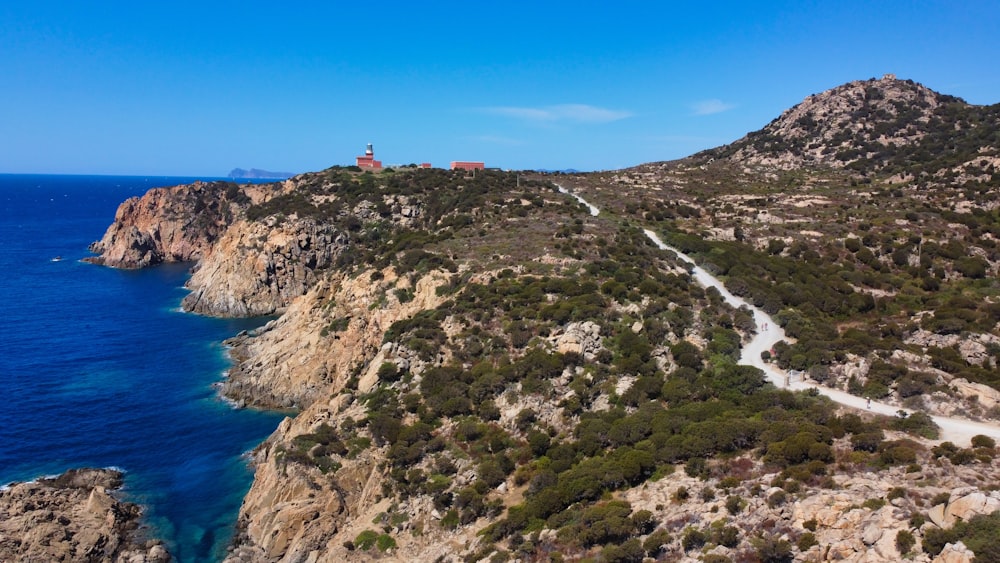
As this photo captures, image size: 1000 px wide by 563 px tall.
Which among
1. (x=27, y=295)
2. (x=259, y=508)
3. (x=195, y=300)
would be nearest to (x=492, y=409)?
(x=259, y=508)

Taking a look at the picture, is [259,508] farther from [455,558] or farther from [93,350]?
[93,350]

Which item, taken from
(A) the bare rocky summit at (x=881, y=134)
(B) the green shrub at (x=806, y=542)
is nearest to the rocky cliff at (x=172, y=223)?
(A) the bare rocky summit at (x=881, y=134)

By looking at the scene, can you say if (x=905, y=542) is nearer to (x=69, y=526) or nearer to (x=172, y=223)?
(x=69, y=526)

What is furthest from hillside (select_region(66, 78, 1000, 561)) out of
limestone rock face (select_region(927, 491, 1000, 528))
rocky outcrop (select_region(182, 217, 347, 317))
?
rocky outcrop (select_region(182, 217, 347, 317))

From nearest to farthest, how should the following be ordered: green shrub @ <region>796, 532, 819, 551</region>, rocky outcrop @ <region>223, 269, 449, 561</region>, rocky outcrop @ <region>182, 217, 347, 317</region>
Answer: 1. green shrub @ <region>796, 532, 819, 551</region>
2. rocky outcrop @ <region>223, 269, 449, 561</region>
3. rocky outcrop @ <region>182, 217, 347, 317</region>

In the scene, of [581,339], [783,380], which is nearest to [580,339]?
[581,339]

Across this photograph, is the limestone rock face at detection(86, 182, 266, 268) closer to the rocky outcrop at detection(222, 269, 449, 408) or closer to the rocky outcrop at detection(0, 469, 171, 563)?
the rocky outcrop at detection(222, 269, 449, 408)
